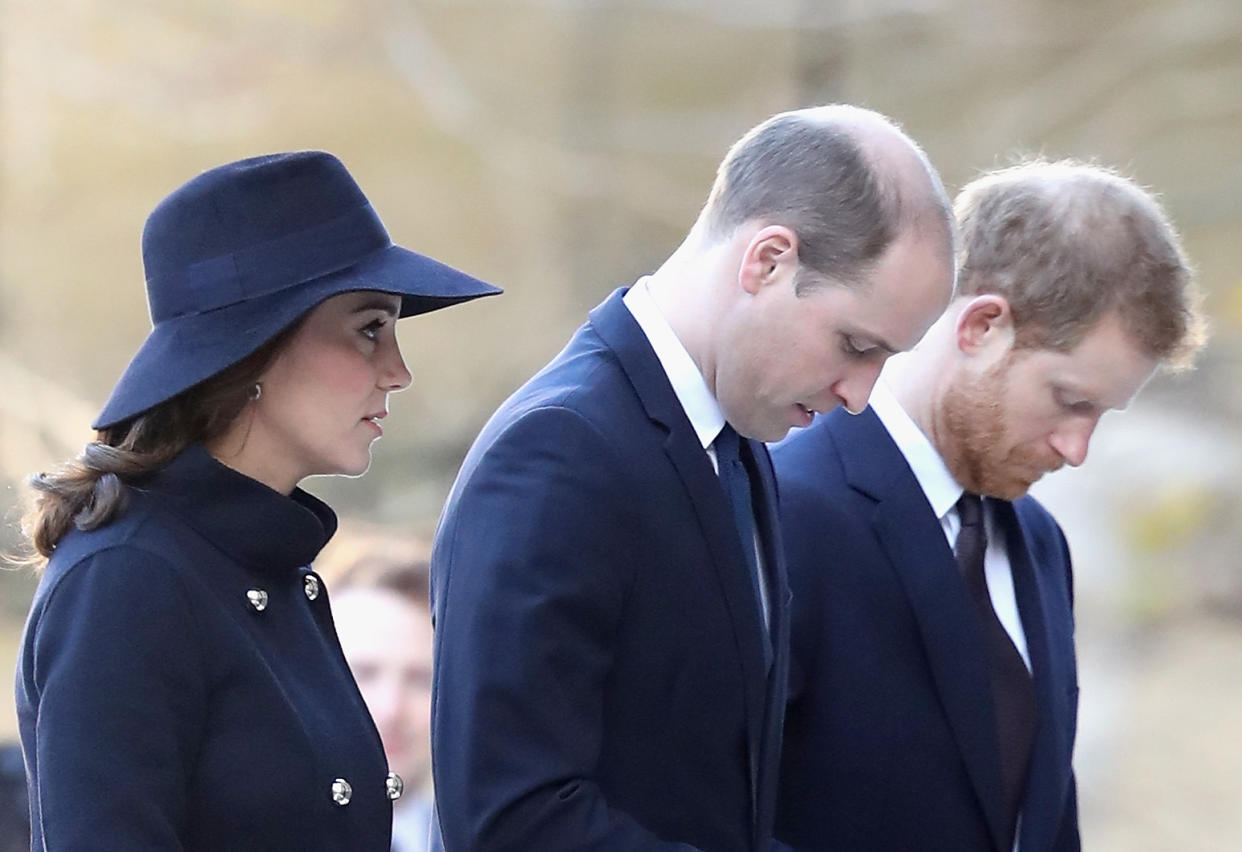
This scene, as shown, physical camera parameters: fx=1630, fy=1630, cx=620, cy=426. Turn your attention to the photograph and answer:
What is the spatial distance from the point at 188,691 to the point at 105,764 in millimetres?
99

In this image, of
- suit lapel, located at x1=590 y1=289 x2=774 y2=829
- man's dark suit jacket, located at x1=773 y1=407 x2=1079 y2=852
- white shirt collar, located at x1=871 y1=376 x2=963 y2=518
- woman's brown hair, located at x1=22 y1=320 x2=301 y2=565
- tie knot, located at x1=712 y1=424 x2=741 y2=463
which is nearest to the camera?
woman's brown hair, located at x1=22 y1=320 x2=301 y2=565

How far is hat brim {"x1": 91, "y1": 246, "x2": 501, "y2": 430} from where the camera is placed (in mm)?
1464

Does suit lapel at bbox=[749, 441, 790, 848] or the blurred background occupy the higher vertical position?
the blurred background

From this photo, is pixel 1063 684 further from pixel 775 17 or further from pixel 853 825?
pixel 775 17

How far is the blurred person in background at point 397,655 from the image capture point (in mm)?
2725

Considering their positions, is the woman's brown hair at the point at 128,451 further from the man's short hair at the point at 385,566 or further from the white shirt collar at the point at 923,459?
the man's short hair at the point at 385,566

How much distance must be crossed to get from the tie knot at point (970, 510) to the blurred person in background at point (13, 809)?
1.76 metres

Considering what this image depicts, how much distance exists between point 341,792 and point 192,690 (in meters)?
0.19

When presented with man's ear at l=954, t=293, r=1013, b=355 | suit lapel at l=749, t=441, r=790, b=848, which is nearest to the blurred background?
man's ear at l=954, t=293, r=1013, b=355

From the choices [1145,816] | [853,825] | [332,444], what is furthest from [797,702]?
[1145,816]

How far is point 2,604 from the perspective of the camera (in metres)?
5.18

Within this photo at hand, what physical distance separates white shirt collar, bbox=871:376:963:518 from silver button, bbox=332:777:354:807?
2.75 ft

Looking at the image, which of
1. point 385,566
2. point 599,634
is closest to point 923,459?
point 599,634

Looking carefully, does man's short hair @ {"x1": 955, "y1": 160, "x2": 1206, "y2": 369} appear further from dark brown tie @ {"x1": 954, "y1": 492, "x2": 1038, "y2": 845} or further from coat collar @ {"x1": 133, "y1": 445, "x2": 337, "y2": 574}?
coat collar @ {"x1": 133, "y1": 445, "x2": 337, "y2": 574}
